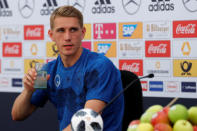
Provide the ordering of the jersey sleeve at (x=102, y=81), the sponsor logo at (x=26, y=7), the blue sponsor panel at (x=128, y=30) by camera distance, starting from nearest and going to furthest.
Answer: the jersey sleeve at (x=102, y=81) < the blue sponsor panel at (x=128, y=30) < the sponsor logo at (x=26, y=7)

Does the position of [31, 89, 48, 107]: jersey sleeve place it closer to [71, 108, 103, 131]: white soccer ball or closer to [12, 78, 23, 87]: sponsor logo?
[71, 108, 103, 131]: white soccer ball

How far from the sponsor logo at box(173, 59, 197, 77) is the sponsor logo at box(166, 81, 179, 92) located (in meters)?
0.06

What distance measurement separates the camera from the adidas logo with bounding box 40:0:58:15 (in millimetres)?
2996

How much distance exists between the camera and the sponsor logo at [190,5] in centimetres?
250

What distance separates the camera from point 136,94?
1815mm

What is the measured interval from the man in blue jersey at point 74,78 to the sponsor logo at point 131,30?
40.3 inches

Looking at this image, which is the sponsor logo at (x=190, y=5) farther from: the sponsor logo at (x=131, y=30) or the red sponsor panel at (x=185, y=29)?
the sponsor logo at (x=131, y=30)

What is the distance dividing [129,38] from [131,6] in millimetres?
229

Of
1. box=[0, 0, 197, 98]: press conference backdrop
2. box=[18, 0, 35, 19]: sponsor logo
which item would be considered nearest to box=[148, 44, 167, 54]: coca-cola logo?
box=[0, 0, 197, 98]: press conference backdrop

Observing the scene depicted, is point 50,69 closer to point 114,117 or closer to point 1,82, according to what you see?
point 114,117

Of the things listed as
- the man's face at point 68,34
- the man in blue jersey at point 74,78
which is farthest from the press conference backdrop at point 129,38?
the man's face at point 68,34

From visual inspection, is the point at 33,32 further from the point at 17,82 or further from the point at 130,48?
the point at 130,48

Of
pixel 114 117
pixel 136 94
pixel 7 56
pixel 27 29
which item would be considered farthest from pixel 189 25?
pixel 7 56

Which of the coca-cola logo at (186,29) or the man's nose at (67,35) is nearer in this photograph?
the man's nose at (67,35)
